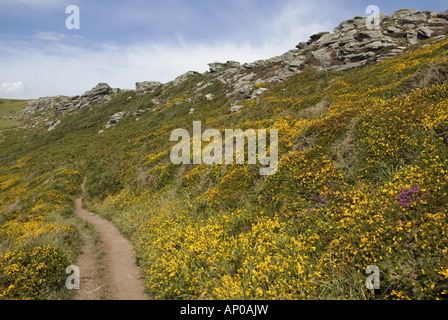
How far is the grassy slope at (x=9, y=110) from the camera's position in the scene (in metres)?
98.3

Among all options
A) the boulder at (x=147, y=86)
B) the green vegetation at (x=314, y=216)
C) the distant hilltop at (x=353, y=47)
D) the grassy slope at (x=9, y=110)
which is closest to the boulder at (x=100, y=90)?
the boulder at (x=147, y=86)

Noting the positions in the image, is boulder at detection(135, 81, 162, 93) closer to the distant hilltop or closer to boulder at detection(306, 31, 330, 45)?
the distant hilltop

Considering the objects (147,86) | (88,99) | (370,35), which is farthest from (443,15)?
(88,99)

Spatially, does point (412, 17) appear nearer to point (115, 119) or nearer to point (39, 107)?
point (115, 119)

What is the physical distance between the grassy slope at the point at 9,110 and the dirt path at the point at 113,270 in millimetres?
111060

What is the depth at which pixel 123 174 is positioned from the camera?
83.4 feet

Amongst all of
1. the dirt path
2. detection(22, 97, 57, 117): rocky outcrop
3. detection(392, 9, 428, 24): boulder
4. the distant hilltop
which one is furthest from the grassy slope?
detection(392, 9, 428, 24): boulder

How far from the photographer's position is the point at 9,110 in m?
120

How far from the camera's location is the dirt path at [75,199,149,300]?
8.65 m

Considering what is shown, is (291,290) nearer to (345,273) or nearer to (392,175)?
(345,273)

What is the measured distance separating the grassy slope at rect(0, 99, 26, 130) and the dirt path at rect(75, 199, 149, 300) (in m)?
111
